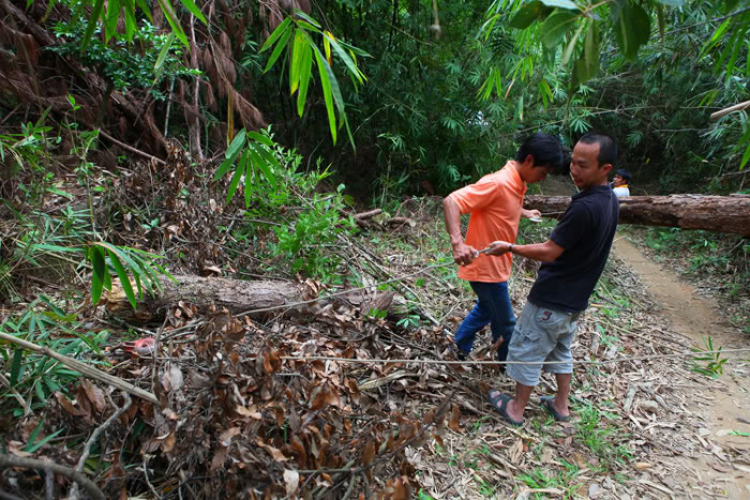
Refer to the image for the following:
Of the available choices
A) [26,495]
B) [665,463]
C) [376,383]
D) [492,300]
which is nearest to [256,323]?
A: [376,383]

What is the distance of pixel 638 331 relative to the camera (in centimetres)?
338

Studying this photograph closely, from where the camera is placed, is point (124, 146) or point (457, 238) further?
point (124, 146)

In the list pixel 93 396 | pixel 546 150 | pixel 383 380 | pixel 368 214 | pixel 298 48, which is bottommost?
pixel 383 380

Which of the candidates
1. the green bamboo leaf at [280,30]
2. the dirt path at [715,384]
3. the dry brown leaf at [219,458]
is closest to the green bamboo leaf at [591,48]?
the green bamboo leaf at [280,30]

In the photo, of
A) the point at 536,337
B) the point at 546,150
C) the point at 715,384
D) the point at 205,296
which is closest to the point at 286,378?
the point at 205,296

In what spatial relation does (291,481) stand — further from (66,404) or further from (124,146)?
(124,146)

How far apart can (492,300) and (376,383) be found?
75cm

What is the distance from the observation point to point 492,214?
2.07 meters

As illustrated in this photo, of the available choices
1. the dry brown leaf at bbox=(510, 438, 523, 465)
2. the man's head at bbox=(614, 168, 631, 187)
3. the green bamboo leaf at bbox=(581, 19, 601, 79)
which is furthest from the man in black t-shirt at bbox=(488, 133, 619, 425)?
the man's head at bbox=(614, 168, 631, 187)

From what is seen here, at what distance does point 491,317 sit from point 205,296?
1.56m

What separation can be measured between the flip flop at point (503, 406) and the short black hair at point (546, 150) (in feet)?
4.06

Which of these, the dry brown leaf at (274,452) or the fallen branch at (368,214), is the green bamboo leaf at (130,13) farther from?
the fallen branch at (368,214)

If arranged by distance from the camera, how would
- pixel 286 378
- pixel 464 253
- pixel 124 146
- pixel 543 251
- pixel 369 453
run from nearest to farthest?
pixel 369 453, pixel 286 378, pixel 543 251, pixel 464 253, pixel 124 146

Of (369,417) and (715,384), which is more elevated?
(369,417)
